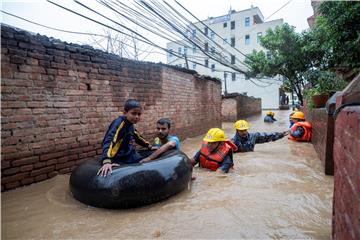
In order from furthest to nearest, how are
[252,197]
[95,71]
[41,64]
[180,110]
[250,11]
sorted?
[250,11] < [180,110] < [95,71] < [41,64] < [252,197]

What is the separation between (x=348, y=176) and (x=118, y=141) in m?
2.79

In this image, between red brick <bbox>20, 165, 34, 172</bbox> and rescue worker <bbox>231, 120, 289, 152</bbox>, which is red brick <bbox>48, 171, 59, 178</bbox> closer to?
red brick <bbox>20, 165, 34, 172</bbox>

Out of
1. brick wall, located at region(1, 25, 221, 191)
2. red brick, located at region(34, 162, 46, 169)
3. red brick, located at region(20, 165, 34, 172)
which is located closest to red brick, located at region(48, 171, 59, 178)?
brick wall, located at region(1, 25, 221, 191)

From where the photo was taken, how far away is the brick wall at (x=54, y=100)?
139 inches

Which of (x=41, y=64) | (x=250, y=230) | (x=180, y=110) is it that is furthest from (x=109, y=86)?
(x=250, y=230)

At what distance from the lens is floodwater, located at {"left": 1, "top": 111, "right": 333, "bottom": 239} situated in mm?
2447

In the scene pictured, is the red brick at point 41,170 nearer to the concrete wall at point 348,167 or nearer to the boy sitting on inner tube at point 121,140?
the boy sitting on inner tube at point 121,140

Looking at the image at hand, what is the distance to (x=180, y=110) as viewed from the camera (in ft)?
27.8

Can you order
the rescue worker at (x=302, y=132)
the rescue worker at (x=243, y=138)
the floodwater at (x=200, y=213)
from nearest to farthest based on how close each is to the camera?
the floodwater at (x=200, y=213), the rescue worker at (x=243, y=138), the rescue worker at (x=302, y=132)

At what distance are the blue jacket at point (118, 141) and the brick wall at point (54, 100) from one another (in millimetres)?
1399

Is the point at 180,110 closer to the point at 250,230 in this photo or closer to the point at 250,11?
the point at 250,230

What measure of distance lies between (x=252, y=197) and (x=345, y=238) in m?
1.85

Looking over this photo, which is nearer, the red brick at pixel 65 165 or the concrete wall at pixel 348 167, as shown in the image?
the concrete wall at pixel 348 167

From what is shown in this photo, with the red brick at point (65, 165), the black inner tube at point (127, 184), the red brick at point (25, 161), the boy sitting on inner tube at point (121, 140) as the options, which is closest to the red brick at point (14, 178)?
the red brick at point (25, 161)
